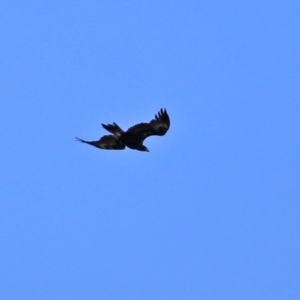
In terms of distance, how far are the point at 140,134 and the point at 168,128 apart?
58.7 inches

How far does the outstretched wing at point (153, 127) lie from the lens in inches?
1884

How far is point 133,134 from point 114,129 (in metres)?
1.02

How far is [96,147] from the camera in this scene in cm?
4947

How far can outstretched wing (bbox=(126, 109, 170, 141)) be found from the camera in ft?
157

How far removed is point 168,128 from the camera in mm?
48000

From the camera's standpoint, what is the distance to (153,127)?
48.3 m

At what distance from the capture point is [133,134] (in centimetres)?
4894

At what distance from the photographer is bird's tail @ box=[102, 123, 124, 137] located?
47847 millimetres

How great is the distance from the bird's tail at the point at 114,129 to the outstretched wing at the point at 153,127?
0.37 meters

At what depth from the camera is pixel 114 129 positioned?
4825 centimetres

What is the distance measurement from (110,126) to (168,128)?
2232 mm

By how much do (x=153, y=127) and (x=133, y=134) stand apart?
1.04m

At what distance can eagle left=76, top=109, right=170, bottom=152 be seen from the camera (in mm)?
47906

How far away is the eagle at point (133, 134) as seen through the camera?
157 ft
